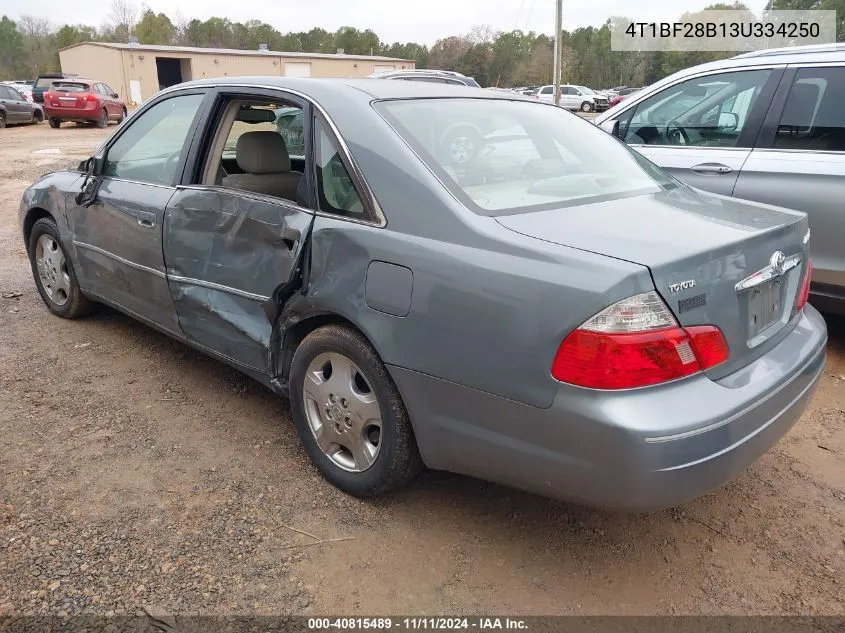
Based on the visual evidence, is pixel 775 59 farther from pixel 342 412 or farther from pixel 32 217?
pixel 32 217

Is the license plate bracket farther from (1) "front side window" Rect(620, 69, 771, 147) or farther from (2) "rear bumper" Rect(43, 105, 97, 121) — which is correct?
(2) "rear bumper" Rect(43, 105, 97, 121)

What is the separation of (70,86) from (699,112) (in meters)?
24.0

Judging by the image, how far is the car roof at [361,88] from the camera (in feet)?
9.63

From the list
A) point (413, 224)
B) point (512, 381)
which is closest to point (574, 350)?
point (512, 381)

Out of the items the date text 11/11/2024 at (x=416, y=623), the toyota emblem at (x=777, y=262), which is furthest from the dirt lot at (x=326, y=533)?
the toyota emblem at (x=777, y=262)

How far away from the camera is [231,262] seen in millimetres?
3127

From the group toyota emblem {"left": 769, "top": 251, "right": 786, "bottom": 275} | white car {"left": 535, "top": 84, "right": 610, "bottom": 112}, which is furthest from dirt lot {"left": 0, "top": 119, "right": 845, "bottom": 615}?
white car {"left": 535, "top": 84, "right": 610, "bottom": 112}

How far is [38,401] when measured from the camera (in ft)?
12.0

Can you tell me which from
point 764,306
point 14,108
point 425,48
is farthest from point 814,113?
point 425,48

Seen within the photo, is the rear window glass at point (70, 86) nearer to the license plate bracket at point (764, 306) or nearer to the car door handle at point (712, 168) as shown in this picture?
the car door handle at point (712, 168)

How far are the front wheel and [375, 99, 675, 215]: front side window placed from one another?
72 cm

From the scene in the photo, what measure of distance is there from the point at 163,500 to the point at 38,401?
1328 millimetres

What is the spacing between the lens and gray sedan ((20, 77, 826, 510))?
79.7 inches

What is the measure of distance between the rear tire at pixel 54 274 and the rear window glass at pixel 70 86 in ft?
70.5
